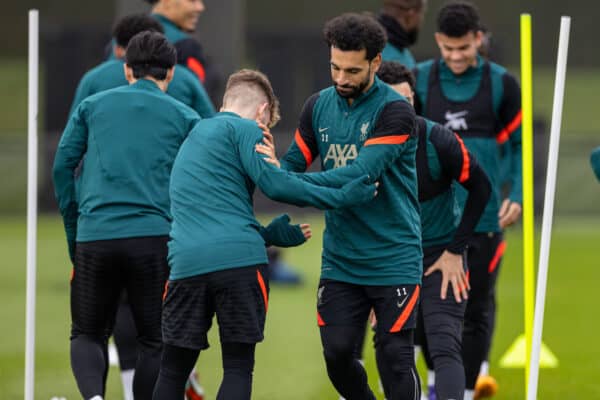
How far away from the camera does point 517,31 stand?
2786 cm

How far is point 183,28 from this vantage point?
7172 millimetres

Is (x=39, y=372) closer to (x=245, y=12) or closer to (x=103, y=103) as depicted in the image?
(x=103, y=103)

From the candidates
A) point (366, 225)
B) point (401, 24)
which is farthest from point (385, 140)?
point (401, 24)

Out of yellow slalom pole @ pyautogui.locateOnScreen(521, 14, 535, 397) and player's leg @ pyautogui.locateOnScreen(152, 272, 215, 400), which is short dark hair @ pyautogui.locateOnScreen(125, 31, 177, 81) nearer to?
player's leg @ pyautogui.locateOnScreen(152, 272, 215, 400)

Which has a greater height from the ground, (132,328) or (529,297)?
(529,297)

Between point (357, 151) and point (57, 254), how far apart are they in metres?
10.9

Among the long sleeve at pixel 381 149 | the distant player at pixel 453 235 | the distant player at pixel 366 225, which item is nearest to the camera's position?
the long sleeve at pixel 381 149

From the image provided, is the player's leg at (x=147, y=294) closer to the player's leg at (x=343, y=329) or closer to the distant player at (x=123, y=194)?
the distant player at (x=123, y=194)

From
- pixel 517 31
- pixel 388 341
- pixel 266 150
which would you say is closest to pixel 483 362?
pixel 388 341

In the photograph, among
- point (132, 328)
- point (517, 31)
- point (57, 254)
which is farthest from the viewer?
point (517, 31)

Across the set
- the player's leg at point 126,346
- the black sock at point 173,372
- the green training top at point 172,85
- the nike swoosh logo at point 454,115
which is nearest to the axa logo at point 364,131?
the black sock at point 173,372

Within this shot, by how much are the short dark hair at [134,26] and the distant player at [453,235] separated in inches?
54.8

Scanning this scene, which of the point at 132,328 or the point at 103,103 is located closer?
the point at 103,103

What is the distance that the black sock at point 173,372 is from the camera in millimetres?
4973
